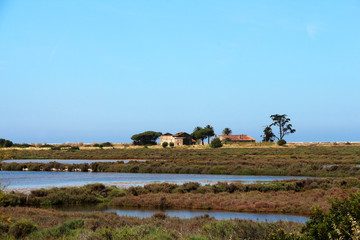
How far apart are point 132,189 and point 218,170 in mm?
19851

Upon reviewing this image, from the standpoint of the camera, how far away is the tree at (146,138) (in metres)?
138

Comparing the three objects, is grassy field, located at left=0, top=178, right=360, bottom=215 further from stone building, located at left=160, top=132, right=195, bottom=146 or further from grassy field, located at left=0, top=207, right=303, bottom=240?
stone building, located at left=160, top=132, right=195, bottom=146

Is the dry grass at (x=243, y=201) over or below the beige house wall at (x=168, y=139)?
below

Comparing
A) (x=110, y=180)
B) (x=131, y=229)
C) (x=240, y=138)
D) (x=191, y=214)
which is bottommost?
(x=191, y=214)

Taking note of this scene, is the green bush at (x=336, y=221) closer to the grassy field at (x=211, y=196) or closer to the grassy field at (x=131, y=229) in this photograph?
the grassy field at (x=131, y=229)

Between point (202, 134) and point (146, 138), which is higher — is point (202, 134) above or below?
above

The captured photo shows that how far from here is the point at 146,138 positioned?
455 feet

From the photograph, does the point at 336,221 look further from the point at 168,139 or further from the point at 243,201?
the point at 168,139

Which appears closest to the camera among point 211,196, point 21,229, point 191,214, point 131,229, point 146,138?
point 131,229

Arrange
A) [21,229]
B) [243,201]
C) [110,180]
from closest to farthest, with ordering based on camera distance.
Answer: [21,229], [243,201], [110,180]

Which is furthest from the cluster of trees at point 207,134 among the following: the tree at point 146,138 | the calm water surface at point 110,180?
the calm water surface at point 110,180

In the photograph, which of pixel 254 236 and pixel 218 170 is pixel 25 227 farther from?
pixel 218 170

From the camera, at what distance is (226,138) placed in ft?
401

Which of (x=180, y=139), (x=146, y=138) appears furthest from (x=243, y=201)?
(x=146, y=138)
